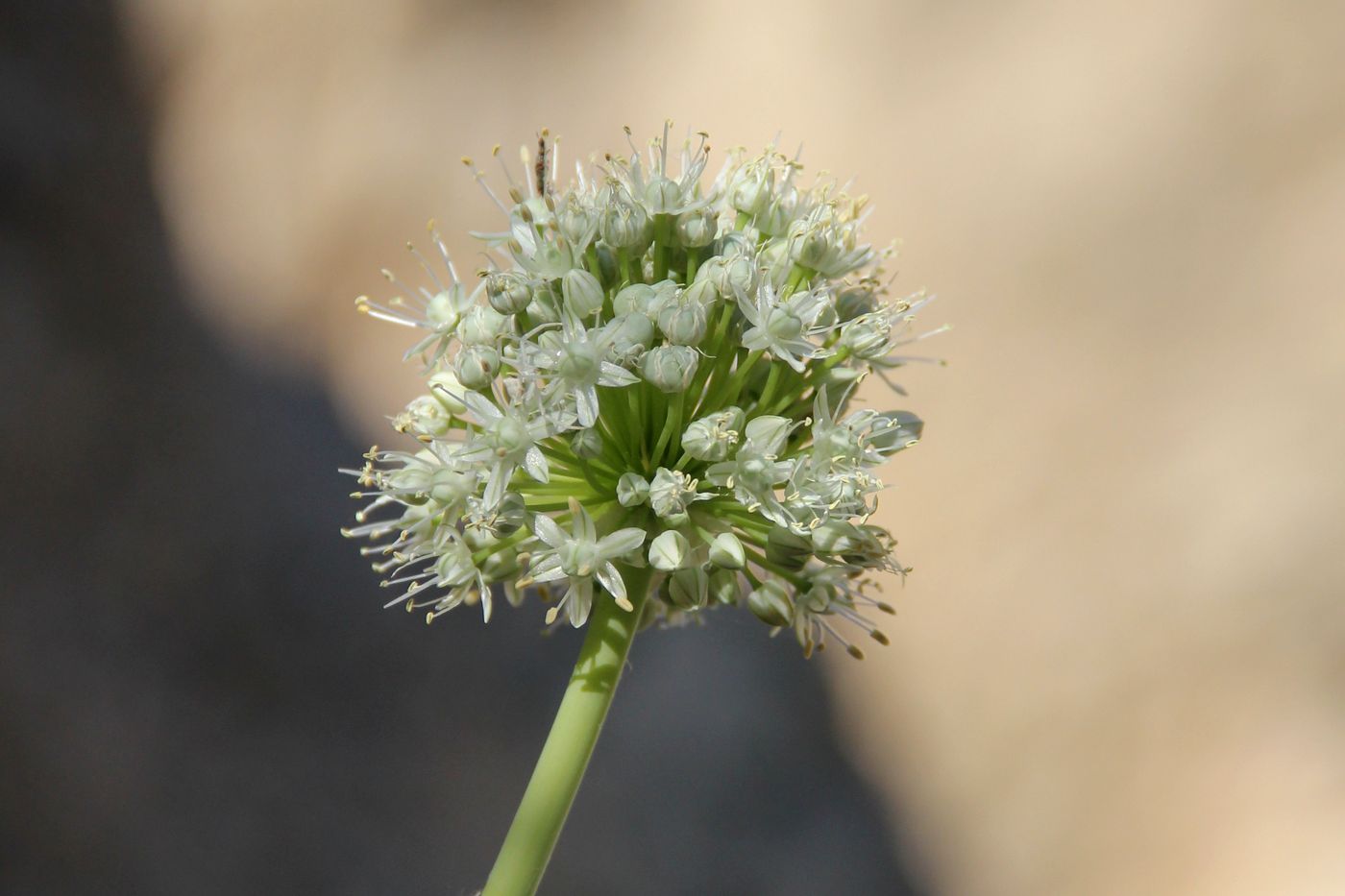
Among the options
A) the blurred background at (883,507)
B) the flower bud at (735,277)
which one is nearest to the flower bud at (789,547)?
the flower bud at (735,277)

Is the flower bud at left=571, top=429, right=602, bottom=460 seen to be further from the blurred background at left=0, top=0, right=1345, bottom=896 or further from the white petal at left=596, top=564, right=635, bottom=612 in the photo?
the blurred background at left=0, top=0, right=1345, bottom=896

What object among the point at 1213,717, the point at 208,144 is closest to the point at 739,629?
the point at 1213,717

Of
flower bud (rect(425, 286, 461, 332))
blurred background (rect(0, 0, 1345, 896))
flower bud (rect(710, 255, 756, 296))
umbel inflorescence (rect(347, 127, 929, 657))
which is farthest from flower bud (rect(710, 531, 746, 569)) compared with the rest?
blurred background (rect(0, 0, 1345, 896))

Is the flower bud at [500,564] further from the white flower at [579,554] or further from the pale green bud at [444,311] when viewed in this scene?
the pale green bud at [444,311]

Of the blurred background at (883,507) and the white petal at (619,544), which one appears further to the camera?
the blurred background at (883,507)

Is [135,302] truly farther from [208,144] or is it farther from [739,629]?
[739,629]

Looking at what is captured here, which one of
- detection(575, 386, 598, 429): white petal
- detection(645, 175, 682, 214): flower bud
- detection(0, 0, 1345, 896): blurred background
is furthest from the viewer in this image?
detection(0, 0, 1345, 896): blurred background
